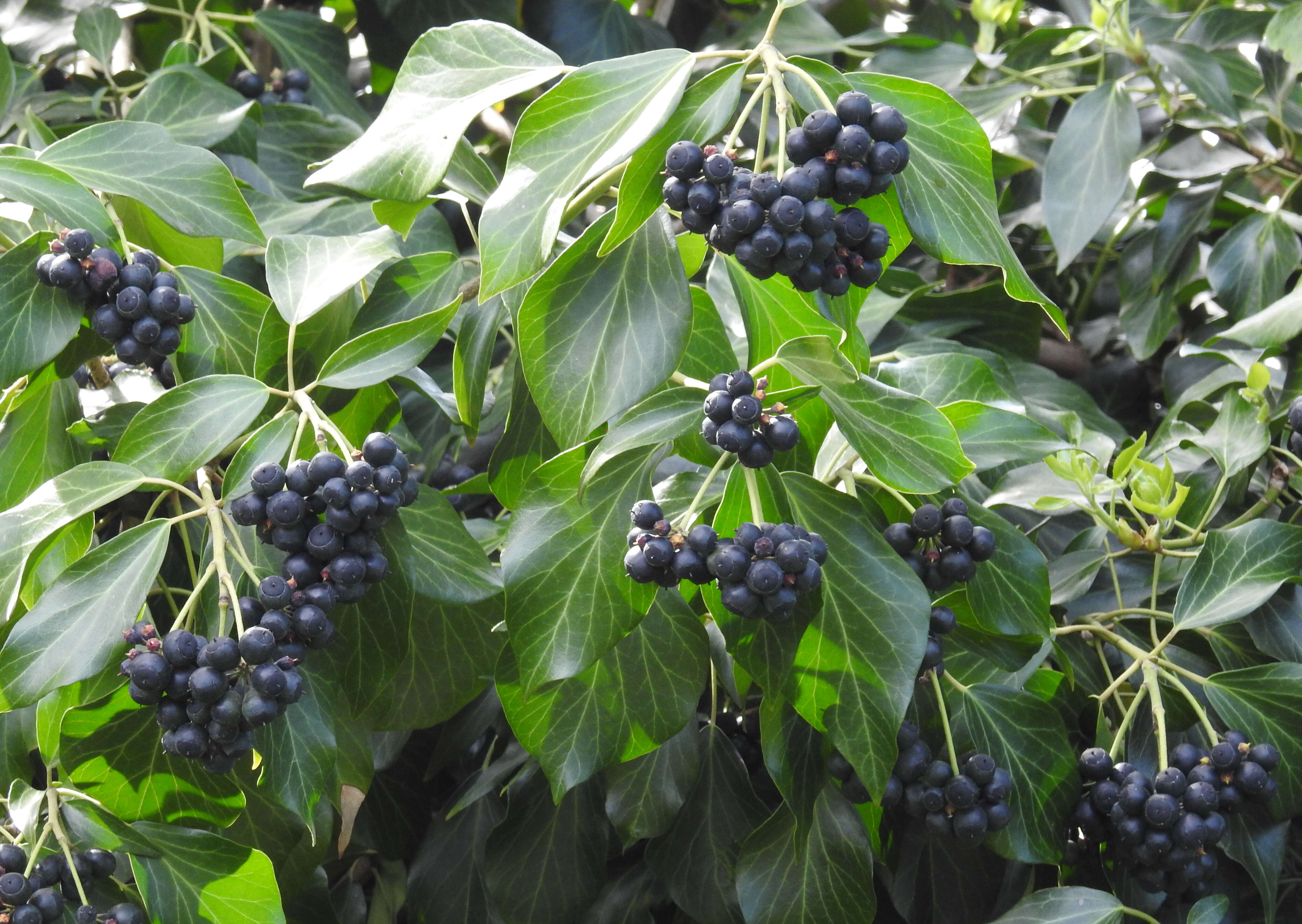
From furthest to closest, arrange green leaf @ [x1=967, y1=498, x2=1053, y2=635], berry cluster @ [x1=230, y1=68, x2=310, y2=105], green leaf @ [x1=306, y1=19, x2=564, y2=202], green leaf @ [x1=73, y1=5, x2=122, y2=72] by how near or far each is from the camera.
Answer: berry cluster @ [x1=230, y1=68, x2=310, y2=105] → green leaf @ [x1=73, y1=5, x2=122, y2=72] → green leaf @ [x1=967, y1=498, x2=1053, y2=635] → green leaf @ [x1=306, y1=19, x2=564, y2=202]

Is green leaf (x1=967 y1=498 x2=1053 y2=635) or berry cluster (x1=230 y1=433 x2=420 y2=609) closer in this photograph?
berry cluster (x1=230 y1=433 x2=420 y2=609)

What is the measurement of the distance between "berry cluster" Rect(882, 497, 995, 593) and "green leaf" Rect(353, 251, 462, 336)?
371 millimetres

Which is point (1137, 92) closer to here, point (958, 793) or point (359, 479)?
point (958, 793)

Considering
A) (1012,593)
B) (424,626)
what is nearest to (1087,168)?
(1012,593)

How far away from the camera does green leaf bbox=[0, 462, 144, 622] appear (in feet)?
2.19

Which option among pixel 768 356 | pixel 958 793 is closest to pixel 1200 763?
pixel 958 793

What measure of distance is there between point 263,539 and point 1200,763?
688 millimetres

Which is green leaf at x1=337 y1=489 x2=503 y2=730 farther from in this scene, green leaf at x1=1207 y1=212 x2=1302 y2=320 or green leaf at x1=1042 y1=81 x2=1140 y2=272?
green leaf at x1=1207 y1=212 x2=1302 y2=320

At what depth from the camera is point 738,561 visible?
0.59m

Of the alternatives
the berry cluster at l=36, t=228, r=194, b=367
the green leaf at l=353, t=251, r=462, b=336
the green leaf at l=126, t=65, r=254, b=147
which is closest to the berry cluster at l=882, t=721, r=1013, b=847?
the green leaf at l=353, t=251, r=462, b=336

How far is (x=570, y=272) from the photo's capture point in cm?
66

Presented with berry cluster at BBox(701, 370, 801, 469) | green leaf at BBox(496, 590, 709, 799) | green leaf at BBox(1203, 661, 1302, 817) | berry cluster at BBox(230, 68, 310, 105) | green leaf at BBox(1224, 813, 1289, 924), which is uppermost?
berry cluster at BBox(701, 370, 801, 469)

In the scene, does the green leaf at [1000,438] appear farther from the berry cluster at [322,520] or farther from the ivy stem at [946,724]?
the berry cluster at [322,520]

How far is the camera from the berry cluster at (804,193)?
0.58m
